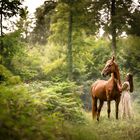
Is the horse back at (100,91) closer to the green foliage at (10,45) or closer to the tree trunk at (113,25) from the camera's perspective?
the green foliage at (10,45)

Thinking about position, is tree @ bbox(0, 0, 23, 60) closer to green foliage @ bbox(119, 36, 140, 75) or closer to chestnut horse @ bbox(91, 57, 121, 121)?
chestnut horse @ bbox(91, 57, 121, 121)

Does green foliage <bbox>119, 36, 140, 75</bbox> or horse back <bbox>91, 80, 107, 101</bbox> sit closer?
horse back <bbox>91, 80, 107, 101</bbox>

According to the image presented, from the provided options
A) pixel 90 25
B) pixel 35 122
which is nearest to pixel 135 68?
pixel 90 25

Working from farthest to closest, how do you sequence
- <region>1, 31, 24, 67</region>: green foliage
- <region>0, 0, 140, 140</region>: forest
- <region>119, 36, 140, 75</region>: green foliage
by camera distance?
<region>119, 36, 140, 75</region>: green foliage
<region>1, 31, 24, 67</region>: green foliage
<region>0, 0, 140, 140</region>: forest

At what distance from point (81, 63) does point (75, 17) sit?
15.2 feet

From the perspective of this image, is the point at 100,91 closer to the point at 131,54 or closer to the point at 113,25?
the point at 113,25

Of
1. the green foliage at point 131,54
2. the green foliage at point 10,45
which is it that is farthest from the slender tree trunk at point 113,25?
the green foliage at point 10,45

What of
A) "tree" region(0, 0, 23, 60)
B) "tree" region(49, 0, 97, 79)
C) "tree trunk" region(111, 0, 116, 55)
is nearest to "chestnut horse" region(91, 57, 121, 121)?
"tree" region(0, 0, 23, 60)

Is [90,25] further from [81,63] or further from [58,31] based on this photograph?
[81,63]

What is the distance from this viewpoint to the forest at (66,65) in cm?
658

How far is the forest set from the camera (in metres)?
6.58

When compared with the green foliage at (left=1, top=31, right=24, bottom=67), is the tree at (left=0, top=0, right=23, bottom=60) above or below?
above

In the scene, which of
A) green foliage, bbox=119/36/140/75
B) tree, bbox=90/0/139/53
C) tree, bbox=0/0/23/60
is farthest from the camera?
green foliage, bbox=119/36/140/75

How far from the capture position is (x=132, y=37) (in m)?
26.3
